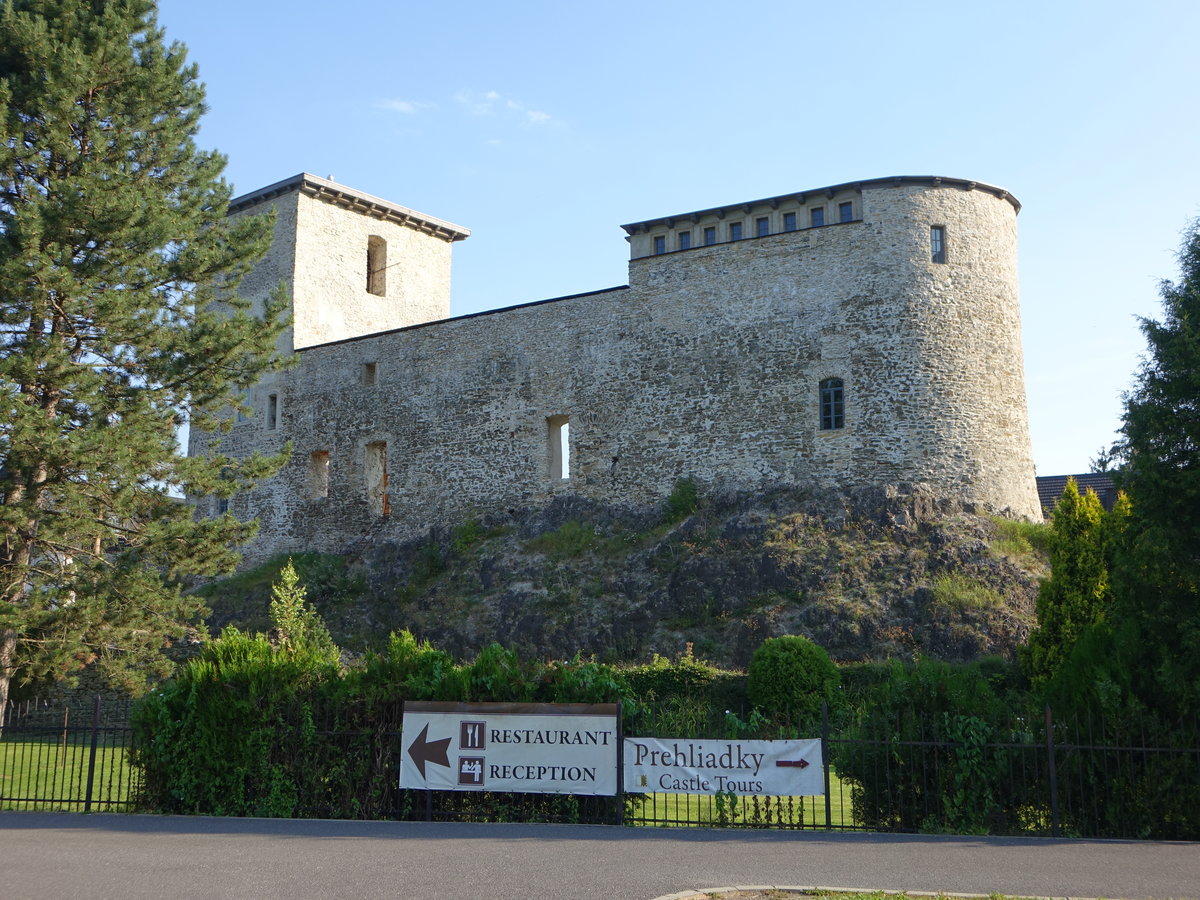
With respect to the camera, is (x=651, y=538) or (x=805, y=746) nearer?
(x=805, y=746)

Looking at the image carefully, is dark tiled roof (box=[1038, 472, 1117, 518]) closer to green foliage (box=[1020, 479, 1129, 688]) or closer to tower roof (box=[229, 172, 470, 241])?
green foliage (box=[1020, 479, 1129, 688])

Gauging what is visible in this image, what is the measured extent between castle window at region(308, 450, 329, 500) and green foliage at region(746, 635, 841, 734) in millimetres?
18241

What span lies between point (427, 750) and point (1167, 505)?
8.40m

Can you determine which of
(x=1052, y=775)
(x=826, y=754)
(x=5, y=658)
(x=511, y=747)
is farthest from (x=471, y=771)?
(x=5, y=658)

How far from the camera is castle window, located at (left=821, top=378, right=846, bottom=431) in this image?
2664 centimetres

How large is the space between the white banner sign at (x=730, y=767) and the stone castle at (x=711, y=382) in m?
14.8

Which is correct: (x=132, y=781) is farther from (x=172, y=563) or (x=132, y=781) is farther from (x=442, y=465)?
(x=442, y=465)

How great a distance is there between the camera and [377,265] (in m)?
40.3

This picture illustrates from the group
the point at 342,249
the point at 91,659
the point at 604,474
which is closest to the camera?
the point at 91,659

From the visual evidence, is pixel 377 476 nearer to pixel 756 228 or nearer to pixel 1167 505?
pixel 756 228

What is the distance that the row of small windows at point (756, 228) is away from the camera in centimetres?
2777

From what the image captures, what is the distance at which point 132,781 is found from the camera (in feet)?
46.5

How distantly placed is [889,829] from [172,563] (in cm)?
1349

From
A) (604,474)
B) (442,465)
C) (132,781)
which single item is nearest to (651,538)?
(604,474)
